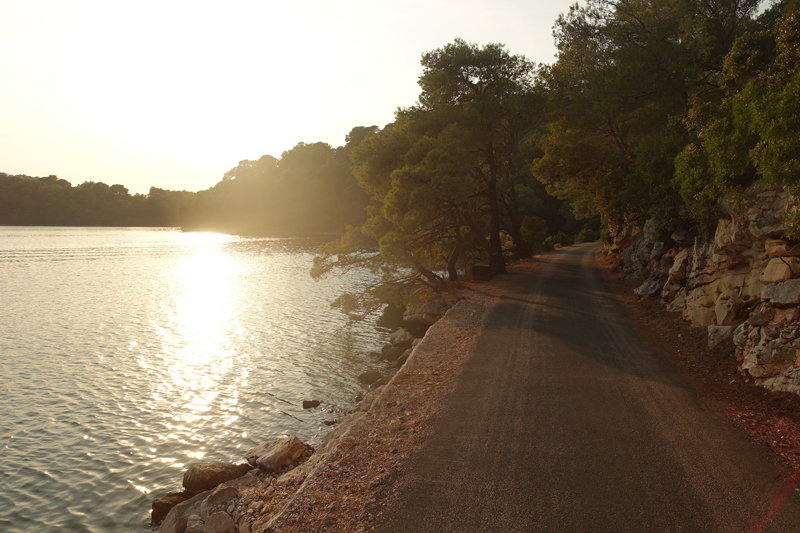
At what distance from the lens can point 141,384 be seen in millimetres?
16312

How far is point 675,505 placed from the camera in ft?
21.0

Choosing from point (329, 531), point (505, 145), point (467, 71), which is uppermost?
point (467, 71)

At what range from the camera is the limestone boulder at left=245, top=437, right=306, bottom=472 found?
372 inches

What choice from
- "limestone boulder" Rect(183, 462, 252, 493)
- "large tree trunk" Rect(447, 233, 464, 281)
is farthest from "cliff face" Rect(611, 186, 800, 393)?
"large tree trunk" Rect(447, 233, 464, 281)

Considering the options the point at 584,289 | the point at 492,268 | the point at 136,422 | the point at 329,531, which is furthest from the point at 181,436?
the point at 492,268

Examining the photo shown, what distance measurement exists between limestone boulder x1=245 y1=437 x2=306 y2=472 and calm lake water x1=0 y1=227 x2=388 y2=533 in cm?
181

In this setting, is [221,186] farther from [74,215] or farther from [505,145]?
[505,145]

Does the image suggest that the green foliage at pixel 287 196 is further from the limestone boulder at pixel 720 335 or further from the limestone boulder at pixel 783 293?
the limestone boulder at pixel 783 293

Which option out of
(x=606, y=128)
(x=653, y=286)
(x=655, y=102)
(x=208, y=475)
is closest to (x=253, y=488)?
(x=208, y=475)

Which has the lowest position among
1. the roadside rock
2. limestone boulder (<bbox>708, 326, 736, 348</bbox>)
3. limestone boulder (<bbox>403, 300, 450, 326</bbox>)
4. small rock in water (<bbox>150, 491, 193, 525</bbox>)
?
small rock in water (<bbox>150, 491, 193, 525</bbox>)

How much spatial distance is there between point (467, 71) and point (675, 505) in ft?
93.4

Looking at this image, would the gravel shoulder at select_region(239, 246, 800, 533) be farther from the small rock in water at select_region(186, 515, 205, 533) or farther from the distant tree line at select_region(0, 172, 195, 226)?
the distant tree line at select_region(0, 172, 195, 226)

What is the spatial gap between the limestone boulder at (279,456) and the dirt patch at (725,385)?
9.17m

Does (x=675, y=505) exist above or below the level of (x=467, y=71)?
below
